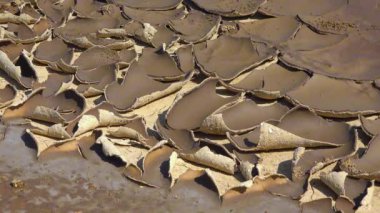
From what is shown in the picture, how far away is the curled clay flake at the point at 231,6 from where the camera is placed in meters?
3.46

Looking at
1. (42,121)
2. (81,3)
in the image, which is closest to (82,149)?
(42,121)

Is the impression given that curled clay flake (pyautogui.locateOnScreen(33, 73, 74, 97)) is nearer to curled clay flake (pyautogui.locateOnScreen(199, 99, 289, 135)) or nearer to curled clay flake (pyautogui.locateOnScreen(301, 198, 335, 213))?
curled clay flake (pyautogui.locateOnScreen(199, 99, 289, 135))

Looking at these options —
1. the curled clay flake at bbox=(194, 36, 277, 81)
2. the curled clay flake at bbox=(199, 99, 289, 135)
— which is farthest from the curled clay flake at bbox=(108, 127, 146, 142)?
the curled clay flake at bbox=(194, 36, 277, 81)

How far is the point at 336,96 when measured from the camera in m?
2.81

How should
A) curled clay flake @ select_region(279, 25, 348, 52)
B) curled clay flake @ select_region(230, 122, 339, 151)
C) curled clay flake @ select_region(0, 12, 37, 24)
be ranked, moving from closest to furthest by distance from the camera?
curled clay flake @ select_region(230, 122, 339, 151)
curled clay flake @ select_region(279, 25, 348, 52)
curled clay flake @ select_region(0, 12, 37, 24)

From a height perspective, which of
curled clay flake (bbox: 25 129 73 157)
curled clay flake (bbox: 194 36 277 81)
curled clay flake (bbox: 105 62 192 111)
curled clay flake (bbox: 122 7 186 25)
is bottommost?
curled clay flake (bbox: 25 129 73 157)

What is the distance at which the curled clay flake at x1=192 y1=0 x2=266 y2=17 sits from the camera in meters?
3.46

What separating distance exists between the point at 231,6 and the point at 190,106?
0.97 meters

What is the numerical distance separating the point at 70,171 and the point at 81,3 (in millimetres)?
1496

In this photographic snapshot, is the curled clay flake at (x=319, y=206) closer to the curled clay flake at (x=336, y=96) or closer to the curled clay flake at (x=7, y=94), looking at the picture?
the curled clay flake at (x=336, y=96)

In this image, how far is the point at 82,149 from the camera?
2.57 meters

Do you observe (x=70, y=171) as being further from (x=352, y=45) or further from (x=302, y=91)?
(x=352, y=45)

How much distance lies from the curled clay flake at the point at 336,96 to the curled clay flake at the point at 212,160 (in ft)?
1.64

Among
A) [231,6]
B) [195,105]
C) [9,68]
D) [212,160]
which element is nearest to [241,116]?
[195,105]
